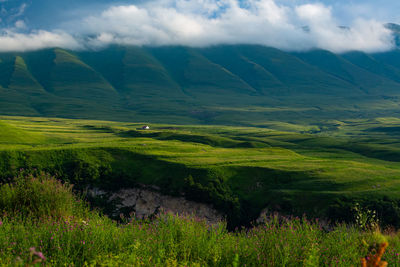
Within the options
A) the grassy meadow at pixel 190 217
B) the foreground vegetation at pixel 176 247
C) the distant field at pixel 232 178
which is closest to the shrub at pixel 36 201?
the grassy meadow at pixel 190 217

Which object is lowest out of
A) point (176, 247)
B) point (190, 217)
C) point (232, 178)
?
point (232, 178)

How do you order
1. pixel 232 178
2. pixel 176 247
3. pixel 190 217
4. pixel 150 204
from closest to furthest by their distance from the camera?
pixel 176 247, pixel 190 217, pixel 150 204, pixel 232 178

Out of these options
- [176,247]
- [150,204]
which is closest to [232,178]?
[150,204]

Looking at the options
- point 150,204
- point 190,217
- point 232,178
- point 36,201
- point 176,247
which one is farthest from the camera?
point 232,178

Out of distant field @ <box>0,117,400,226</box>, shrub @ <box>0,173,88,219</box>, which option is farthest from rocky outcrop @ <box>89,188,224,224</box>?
shrub @ <box>0,173,88,219</box>

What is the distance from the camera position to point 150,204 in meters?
34.9

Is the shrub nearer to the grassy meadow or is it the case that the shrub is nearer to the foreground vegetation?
the grassy meadow

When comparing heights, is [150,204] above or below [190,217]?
below

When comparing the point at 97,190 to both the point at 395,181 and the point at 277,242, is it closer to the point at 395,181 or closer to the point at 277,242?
the point at 277,242

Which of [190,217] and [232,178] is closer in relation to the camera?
[190,217]

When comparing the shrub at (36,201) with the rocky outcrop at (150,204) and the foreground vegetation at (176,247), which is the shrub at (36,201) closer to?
the foreground vegetation at (176,247)

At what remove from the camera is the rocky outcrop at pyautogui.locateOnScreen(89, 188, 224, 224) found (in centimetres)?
3316

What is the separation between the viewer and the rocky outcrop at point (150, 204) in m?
33.2

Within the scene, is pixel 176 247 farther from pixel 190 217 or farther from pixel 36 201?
pixel 36 201
